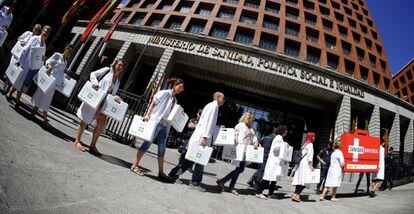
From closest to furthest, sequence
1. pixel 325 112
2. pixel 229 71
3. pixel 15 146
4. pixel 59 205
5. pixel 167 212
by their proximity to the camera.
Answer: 1. pixel 59 205
2. pixel 167 212
3. pixel 15 146
4. pixel 229 71
5. pixel 325 112

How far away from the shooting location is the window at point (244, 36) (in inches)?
845

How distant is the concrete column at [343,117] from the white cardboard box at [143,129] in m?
17.3

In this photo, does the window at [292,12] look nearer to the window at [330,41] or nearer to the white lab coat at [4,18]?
the window at [330,41]

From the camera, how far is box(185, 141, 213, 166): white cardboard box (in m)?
4.37

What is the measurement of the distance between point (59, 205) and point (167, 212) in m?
1.16

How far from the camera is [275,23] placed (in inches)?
904

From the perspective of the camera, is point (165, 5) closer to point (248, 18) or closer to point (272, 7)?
point (248, 18)

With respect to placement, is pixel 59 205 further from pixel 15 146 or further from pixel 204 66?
pixel 204 66

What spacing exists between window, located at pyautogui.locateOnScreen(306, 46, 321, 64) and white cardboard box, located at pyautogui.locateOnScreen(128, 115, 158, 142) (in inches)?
808

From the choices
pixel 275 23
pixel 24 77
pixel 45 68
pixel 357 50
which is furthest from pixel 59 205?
pixel 357 50

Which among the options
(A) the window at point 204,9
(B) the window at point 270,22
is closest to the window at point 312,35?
(B) the window at point 270,22

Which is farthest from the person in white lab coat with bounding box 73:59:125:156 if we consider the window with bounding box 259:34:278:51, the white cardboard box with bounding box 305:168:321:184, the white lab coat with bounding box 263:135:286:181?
the window with bounding box 259:34:278:51

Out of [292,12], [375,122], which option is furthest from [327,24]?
[375,122]

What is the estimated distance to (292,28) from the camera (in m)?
23.1
